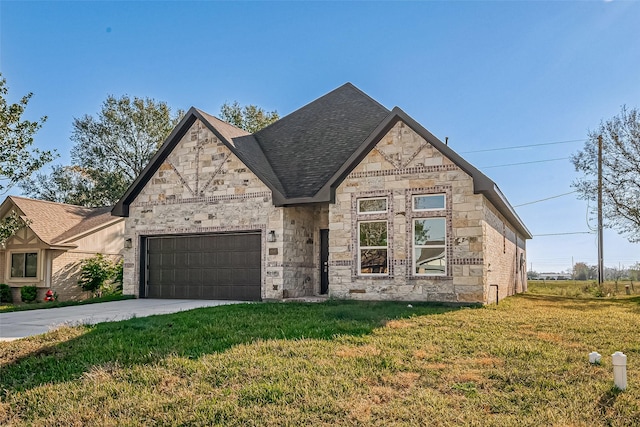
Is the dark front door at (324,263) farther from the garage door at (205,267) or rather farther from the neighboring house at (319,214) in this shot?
the garage door at (205,267)

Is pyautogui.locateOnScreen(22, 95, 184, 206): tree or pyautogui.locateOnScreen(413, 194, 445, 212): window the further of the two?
pyautogui.locateOnScreen(22, 95, 184, 206): tree

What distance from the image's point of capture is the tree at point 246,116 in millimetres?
32750

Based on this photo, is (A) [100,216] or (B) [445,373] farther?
(A) [100,216]

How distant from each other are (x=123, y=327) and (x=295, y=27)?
856 cm

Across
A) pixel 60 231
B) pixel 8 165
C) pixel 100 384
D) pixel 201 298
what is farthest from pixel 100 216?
pixel 100 384

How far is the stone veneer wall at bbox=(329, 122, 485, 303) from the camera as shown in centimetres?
1281

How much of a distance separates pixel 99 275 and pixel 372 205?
1405cm

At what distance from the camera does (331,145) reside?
16688 mm

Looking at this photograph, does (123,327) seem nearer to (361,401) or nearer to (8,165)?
(361,401)

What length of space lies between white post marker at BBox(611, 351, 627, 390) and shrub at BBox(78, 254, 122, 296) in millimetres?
21073

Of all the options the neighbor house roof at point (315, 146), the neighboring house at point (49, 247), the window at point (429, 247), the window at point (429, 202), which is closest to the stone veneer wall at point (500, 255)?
the neighbor house roof at point (315, 146)

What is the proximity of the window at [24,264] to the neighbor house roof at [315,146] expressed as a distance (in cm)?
694

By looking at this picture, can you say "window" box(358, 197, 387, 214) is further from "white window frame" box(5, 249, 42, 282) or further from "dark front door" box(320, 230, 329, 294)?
"white window frame" box(5, 249, 42, 282)

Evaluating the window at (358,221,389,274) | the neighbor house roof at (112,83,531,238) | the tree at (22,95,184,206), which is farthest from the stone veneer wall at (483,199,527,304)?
the tree at (22,95,184,206)
